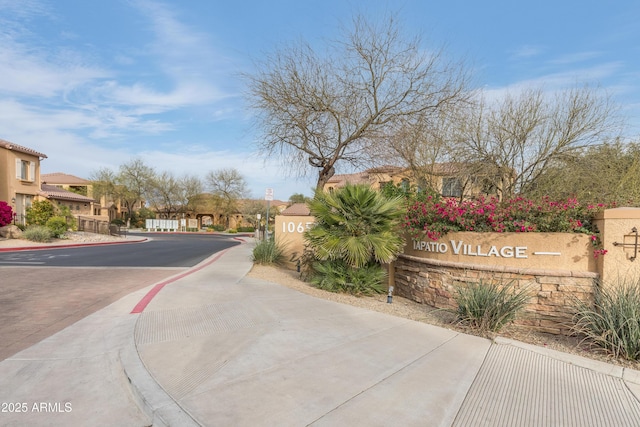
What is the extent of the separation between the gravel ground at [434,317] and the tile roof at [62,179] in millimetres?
54983

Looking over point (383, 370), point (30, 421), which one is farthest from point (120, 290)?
point (383, 370)

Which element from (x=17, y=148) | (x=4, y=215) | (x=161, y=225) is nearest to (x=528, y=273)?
(x=4, y=215)

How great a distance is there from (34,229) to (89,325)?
70.6 ft

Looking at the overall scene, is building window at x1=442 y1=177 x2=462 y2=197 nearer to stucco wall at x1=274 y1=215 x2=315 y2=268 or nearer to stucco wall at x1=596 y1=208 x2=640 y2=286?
stucco wall at x1=274 y1=215 x2=315 y2=268

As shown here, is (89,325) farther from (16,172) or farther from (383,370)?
(16,172)

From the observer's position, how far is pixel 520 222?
6.65m

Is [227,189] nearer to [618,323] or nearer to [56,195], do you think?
[56,195]

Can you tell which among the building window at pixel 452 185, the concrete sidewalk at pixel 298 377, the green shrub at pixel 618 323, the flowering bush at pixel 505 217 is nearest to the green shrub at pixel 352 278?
the flowering bush at pixel 505 217

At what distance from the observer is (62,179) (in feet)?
178

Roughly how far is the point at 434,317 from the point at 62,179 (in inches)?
2464

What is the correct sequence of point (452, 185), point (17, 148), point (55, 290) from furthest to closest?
point (17, 148) → point (452, 185) → point (55, 290)

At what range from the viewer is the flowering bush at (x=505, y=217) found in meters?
6.25

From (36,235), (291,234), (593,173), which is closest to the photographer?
(291,234)

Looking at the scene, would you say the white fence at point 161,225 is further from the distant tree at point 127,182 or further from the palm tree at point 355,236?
the palm tree at point 355,236
